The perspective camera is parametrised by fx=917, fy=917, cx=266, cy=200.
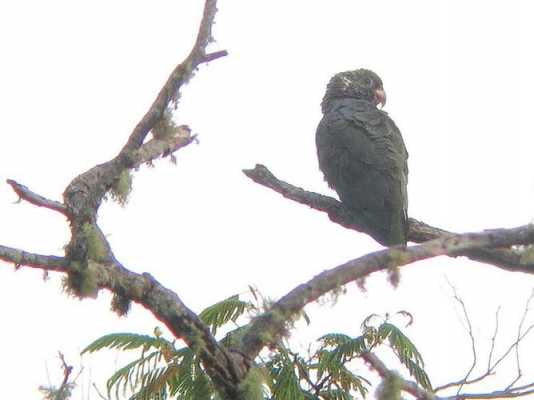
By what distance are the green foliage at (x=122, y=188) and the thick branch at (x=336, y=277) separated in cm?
99

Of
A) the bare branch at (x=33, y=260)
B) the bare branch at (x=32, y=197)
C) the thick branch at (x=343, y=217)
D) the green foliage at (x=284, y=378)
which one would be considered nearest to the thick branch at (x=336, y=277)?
the green foliage at (x=284, y=378)

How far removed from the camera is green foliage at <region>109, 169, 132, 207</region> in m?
4.50

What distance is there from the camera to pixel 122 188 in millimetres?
4590

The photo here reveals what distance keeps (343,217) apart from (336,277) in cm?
413

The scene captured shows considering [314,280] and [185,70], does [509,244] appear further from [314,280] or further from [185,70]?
[185,70]

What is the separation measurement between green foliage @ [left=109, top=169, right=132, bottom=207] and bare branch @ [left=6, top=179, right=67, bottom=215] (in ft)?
1.64

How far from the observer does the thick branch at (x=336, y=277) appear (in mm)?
4109

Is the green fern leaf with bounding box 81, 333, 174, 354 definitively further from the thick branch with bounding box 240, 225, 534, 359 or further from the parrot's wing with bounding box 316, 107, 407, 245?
the parrot's wing with bounding box 316, 107, 407, 245

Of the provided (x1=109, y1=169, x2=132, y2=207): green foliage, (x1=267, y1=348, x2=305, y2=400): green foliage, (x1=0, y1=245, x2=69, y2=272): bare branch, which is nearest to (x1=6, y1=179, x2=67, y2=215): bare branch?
(x1=0, y1=245, x2=69, y2=272): bare branch

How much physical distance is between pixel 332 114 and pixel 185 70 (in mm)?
4646

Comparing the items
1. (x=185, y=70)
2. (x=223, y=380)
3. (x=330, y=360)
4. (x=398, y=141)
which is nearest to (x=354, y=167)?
(x=398, y=141)

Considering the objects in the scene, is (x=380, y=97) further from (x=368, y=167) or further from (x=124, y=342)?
(x=124, y=342)

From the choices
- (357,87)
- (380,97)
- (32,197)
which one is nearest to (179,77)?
(32,197)

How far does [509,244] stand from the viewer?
4570 millimetres
